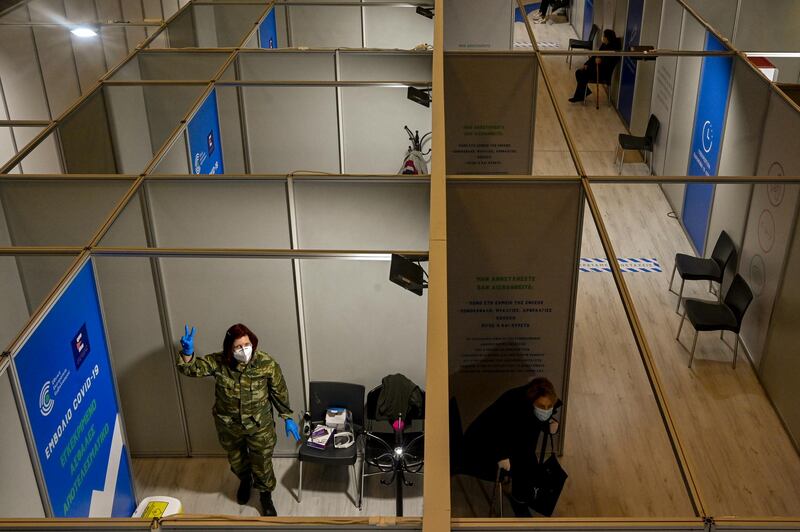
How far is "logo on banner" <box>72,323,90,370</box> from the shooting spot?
126 inches

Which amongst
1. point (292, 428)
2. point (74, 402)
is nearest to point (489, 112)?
point (292, 428)

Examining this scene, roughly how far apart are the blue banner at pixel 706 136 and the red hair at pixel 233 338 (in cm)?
396

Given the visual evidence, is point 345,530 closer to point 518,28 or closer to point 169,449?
point 169,449

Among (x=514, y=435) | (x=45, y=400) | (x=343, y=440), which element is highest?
(x=45, y=400)

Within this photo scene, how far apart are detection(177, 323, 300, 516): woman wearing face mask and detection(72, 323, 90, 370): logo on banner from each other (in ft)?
1.94

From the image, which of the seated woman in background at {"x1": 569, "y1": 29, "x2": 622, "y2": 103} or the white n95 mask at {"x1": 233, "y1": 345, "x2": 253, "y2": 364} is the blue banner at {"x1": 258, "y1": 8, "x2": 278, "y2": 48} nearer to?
the seated woman in background at {"x1": 569, "y1": 29, "x2": 622, "y2": 103}

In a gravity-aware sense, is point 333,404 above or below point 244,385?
below

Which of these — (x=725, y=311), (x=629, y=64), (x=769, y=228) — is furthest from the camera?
(x=629, y=64)

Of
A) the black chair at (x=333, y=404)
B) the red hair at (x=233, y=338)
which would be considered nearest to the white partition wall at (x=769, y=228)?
the black chair at (x=333, y=404)

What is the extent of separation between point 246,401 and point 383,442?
2.52 ft

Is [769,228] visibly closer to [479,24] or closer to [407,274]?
[407,274]

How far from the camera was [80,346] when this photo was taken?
3.26 meters

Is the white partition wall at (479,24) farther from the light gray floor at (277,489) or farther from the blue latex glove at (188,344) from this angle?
the blue latex glove at (188,344)

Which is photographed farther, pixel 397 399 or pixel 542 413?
pixel 397 399
